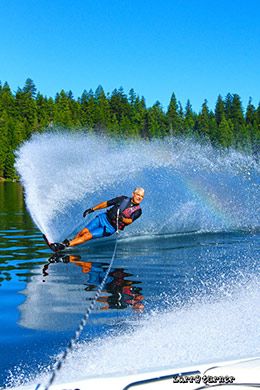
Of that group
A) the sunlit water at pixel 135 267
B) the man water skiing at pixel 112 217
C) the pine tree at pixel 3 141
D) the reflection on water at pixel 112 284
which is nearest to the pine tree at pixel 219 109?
the pine tree at pixel 3 141

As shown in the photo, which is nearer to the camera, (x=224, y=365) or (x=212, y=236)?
(x=224, y=365)

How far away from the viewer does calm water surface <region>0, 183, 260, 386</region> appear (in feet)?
11.4

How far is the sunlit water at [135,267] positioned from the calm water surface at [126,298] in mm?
14

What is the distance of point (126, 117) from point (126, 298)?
101m

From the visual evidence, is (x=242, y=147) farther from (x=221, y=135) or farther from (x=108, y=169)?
(x=108, y=169)

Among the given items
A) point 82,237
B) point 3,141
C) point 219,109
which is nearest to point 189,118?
point 219,109

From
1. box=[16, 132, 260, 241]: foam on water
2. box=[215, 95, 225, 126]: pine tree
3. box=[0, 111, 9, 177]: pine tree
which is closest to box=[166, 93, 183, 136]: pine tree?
box=[215, 95, 225, 126]: pine tree

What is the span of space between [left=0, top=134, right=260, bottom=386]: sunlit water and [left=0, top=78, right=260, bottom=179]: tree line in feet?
241

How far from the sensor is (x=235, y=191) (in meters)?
13.6

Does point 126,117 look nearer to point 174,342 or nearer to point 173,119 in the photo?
point 173,119

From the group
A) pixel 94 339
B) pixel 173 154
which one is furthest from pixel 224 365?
pixel 173 154

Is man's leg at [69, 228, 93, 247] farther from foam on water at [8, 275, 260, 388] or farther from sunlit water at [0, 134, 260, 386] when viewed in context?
foam on water at [8, 275, 260, 388]

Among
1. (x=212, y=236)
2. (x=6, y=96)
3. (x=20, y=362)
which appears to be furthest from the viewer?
(x=6, y=96)

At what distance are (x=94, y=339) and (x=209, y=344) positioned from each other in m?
0.97
